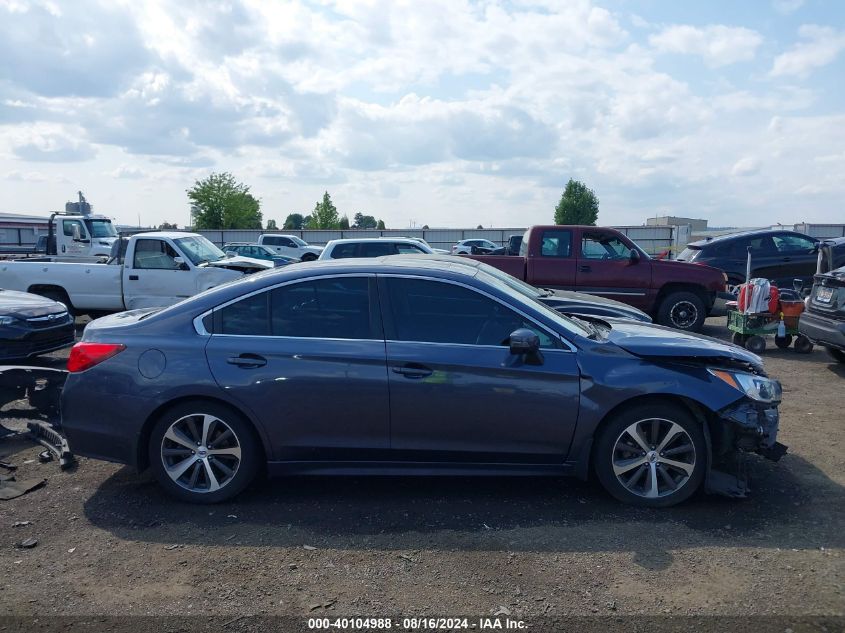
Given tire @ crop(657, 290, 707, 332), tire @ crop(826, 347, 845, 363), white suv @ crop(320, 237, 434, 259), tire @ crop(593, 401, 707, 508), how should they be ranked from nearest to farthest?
tire @ crop(593, 401, 707, 508) < tire @ crop(826, 347, 845, 363) < tire @ crop(657, 290, 707, 332) < white suv @ crop(320, 237, 434, 259)

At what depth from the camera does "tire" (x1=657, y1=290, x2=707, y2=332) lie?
12.3m

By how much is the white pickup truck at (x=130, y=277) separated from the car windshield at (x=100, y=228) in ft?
42.4

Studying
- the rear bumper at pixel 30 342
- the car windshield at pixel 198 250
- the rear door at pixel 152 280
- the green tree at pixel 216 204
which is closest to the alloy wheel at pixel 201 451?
the rear bumper at pixel 30 342

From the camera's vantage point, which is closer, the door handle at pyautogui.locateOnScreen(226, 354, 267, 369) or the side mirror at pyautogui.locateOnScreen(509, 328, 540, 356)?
the side mirror at pyautogui.locateOnScreen(509, 328, 540, 356)

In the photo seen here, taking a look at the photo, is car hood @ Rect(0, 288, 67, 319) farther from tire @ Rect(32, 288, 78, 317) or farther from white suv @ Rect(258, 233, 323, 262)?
white suv @ Rect(258, 233, 323, 262)

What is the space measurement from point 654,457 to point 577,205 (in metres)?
63.0

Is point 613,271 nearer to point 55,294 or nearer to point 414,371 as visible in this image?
point 414,371

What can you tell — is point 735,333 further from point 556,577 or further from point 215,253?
point 215,253

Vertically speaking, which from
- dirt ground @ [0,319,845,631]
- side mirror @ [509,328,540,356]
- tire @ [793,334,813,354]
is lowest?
dirt ground @ [0,319,845,631]

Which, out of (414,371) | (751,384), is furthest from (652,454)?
(414,371)

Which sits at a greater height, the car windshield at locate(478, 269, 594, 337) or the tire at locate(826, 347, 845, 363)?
the car windshield at locate(478, 269, 594, 337)

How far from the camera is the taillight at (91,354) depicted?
4.78 m

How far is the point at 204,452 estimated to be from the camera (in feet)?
15.4

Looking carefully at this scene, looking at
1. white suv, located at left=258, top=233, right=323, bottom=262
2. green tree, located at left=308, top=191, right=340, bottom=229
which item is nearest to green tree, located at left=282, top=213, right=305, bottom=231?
green tree, located at left=308, top=191, right=340, bottom=229
